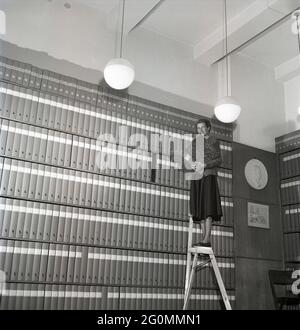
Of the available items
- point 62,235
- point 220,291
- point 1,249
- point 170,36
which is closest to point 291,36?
point 170,36

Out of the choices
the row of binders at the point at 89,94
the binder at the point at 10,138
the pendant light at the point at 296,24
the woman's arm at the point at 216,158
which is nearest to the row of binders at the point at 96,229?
the binder at the point at 10,138

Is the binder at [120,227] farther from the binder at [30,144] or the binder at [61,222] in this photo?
the binder at [30,144]

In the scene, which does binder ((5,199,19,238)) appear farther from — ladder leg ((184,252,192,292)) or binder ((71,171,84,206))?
ladder leg ((184,252,192,292))

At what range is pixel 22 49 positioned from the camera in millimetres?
2299

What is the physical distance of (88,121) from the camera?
239 centimetres

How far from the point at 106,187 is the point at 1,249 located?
2.09 feet

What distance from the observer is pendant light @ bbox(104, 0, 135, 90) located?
96.0 inches

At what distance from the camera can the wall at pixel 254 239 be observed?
2402 mm

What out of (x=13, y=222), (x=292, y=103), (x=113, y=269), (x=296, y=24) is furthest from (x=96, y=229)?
(x=296, y=24)

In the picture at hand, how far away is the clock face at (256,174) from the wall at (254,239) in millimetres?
23

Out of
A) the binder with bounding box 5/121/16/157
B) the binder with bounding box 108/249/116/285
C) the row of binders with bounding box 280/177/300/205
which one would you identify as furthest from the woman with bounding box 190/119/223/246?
the binder with bounding box 5/121/16/157

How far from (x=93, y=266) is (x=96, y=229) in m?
0.20

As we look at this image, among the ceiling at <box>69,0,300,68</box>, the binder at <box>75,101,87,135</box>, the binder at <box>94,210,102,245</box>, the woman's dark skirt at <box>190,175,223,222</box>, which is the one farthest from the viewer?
the ceiling at <box>69,0,300,68</box>

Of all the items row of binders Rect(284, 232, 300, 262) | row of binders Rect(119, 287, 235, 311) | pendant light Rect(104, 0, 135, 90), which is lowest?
row of binders Rect(119, 287, 235, 311)
